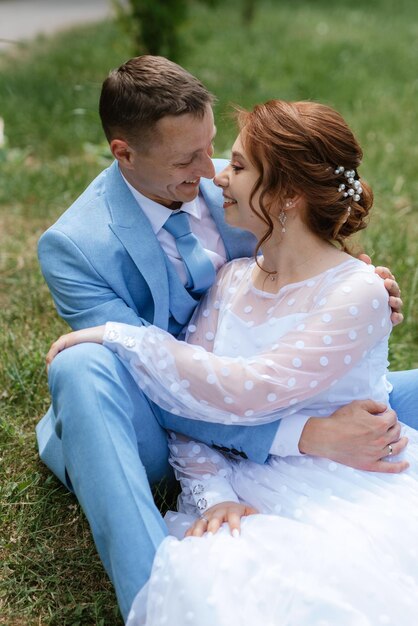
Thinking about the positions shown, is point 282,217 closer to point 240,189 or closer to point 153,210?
point 240,189

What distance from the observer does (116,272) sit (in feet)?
9.05

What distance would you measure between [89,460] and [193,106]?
1.10 m

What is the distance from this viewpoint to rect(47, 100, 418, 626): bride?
85.8 inches

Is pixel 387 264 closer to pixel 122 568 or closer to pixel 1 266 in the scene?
pixel 1 266

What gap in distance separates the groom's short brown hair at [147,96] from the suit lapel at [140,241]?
7.0 inches

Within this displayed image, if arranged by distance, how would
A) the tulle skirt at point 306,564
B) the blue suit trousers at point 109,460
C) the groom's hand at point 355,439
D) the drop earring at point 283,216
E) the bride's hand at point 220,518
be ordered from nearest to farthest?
the tulle skirt at point 306,564 < the blue suit trousers at point 109,460 < the bride's hand at point 220,518 < the groom's hand at point 355,439 < the drop earring at point 283,216

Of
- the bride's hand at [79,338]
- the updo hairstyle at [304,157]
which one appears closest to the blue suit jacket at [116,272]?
the bride's hand at [79,338]

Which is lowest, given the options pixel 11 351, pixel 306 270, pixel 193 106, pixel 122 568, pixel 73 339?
pixel 11 351

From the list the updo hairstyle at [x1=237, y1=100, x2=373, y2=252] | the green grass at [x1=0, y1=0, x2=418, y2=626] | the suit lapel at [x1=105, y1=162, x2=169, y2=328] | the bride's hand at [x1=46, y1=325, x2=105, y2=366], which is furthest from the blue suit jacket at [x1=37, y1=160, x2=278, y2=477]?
the green grass at [x1=0, y1=0, x2=418, y2=626]

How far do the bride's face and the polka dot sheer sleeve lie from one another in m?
0.25

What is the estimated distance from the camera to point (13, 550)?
2.83m

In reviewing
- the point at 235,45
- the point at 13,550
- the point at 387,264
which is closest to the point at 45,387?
the point at 13,550

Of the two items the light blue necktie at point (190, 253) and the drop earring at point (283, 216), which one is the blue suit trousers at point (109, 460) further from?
the drop earring at point (283, 216)

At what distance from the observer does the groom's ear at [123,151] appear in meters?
2.79
